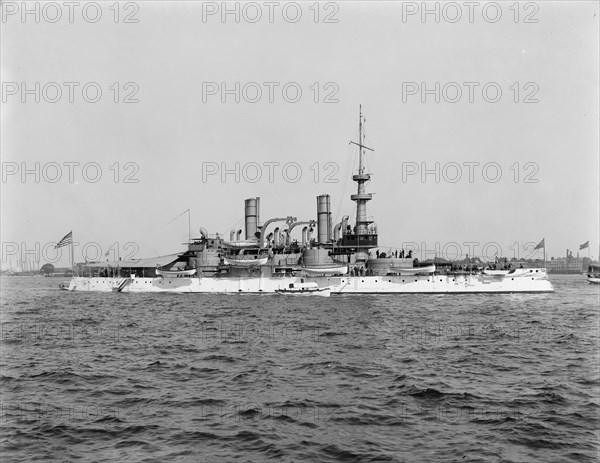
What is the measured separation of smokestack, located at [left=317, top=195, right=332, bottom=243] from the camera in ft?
188

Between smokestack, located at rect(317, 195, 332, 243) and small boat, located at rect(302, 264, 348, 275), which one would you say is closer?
small boat, located at rect(302, 264, 348, 275)

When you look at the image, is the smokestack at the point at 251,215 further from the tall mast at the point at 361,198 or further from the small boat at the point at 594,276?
the small boat at the point at 594,276

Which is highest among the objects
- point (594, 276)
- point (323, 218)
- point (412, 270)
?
point (323, 218)

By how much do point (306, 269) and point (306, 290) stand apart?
263cm

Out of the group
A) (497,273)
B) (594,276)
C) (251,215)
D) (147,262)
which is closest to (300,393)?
(497,273)

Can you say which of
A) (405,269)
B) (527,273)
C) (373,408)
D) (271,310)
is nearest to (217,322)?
(271,310)

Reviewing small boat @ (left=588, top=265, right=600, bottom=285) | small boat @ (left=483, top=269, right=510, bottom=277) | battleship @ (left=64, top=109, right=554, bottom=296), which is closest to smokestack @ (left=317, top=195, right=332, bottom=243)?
battleship @ (left=64, top=109, right=554, bottom=296)

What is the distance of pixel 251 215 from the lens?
200 feet

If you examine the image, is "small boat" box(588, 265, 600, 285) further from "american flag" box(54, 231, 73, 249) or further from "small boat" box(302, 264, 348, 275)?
"american flag" box(54, 231, 73, 249)

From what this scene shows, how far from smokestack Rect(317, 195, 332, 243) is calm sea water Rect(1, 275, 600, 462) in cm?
3102

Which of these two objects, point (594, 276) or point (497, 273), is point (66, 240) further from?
point (594, 276)

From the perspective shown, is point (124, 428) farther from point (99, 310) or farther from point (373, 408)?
point (99, 310)

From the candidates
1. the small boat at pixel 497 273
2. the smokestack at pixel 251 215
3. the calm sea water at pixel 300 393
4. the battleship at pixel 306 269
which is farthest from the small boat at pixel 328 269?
the calm sea water at pixel 300 393

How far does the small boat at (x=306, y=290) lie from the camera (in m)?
49.5
